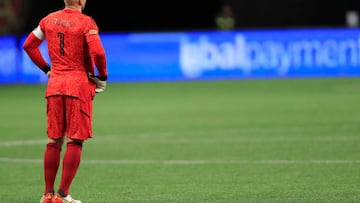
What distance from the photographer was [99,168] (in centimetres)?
1219

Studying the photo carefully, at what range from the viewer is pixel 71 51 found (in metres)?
8.78

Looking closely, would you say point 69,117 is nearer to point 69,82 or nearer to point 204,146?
point 69,82

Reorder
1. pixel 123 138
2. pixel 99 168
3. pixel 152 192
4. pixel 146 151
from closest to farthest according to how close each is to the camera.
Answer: pixel 152 192
pixel 99 168
pixel 146 151
pixel 123 138

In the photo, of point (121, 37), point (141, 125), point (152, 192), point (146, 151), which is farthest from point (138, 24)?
point (152, 192)

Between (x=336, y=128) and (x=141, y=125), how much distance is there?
340cm

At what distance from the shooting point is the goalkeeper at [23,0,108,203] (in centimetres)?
873

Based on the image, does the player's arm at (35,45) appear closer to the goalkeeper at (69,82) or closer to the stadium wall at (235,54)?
the goalkeeper at (69,82)

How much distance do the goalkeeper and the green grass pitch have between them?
829 millimetres

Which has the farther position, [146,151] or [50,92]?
[146,151]

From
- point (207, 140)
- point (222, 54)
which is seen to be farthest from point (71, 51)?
point (222, 54)

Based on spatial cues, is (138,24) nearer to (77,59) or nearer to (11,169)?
(11,169)

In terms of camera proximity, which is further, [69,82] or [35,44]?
[35,44]

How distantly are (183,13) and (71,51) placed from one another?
2871 cm

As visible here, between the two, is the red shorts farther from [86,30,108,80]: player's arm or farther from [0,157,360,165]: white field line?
[0,157,360,165]: white field line
